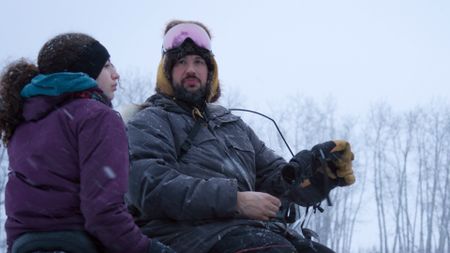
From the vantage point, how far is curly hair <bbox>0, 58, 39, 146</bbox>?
2.08 meters

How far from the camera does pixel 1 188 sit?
25328 mm

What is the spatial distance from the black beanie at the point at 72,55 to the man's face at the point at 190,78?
0.72 meters

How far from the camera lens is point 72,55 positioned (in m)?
2.23

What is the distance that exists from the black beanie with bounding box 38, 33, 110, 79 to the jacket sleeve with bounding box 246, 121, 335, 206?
1176 millimetres

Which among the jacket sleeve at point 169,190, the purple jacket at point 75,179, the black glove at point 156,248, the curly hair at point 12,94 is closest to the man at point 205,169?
the jacket sleeve at point 169,190

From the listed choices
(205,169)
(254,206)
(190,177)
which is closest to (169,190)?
(190,177)

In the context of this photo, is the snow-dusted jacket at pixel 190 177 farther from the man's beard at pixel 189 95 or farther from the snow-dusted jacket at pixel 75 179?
the snow-dusted jacket at pixel 75 179

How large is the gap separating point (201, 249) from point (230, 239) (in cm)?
14

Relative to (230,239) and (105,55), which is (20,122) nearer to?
(105,55)

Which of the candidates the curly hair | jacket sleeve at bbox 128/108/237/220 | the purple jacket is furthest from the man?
the curly hair

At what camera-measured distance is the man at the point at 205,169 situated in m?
2.37

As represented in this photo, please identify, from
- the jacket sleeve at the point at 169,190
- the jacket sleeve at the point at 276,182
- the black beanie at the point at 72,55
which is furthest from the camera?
the jacket sleeve at the point at 276,182

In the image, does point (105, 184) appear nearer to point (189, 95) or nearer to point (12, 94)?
point (12, 94)

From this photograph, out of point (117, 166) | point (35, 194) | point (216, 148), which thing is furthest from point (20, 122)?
point (216, 148)
